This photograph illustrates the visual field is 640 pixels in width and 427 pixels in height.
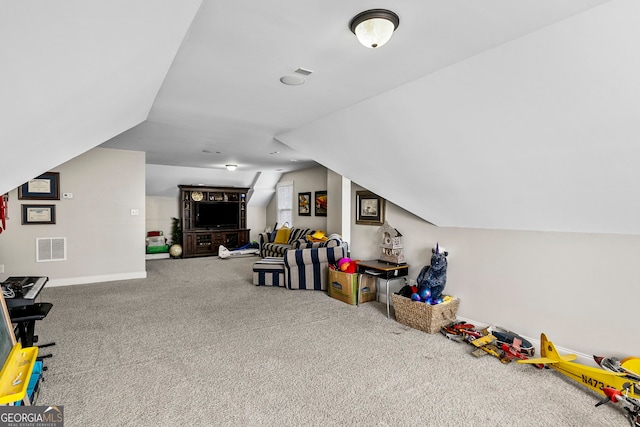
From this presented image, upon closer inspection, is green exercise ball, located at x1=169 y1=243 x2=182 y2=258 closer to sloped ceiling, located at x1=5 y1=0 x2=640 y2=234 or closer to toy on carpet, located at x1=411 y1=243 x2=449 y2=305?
sloped ceiling, located at x1=5 y1=0 x2=640 y2=234

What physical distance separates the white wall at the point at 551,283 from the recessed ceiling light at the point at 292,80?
92.1 inches

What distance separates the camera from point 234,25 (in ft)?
6.23

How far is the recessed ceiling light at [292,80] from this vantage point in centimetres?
261

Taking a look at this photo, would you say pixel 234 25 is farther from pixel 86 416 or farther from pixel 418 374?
pixel 418 374

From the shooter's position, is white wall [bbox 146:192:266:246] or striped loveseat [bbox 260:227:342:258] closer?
striped loveseat [bbox 260:227:342:258]

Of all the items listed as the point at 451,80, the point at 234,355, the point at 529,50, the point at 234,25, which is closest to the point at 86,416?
the point at 234,355

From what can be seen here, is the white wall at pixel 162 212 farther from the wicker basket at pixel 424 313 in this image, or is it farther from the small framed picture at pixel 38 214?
the wicker basket at pixel 424 313

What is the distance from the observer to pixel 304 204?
862 cm

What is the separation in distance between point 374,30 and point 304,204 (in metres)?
6.91

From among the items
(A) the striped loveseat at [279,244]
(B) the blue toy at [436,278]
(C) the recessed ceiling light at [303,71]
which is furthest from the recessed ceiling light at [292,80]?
(A) the striped loveseat at [279,244]

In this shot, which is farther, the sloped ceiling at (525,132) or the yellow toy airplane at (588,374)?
the yellow toy airplane at (588,374)

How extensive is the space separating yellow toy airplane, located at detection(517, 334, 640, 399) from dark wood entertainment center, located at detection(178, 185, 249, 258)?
780 centimetres

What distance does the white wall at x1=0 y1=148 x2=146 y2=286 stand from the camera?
17.0 feet

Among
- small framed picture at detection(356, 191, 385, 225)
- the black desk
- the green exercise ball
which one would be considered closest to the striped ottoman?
small framed picture at detection(356, 191, 385, 225)
